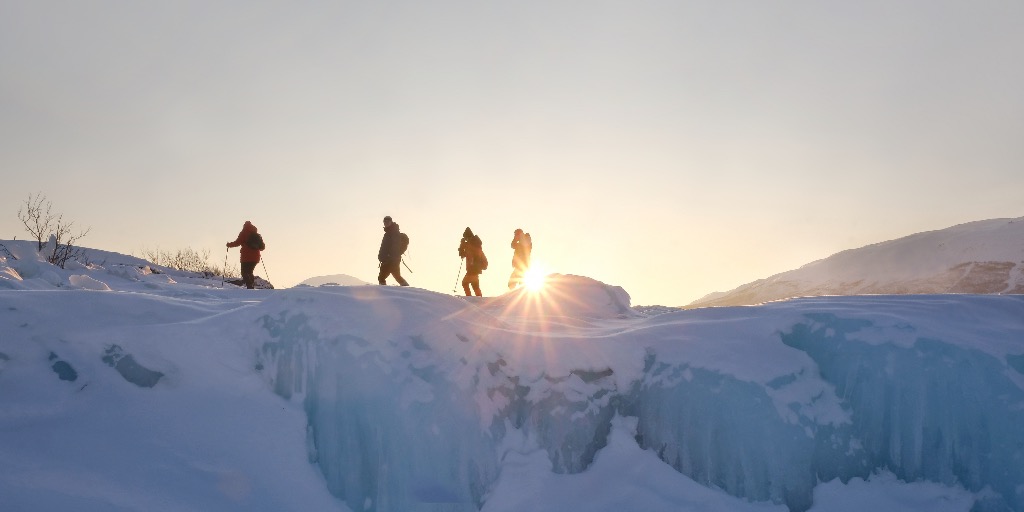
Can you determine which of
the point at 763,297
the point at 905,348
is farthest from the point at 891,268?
the point at 905,348

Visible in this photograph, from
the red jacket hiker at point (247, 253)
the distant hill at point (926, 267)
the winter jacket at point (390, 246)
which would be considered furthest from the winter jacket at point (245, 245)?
the distant hill at point (926, 267)

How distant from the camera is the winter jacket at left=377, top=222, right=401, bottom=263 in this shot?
11.7 metres

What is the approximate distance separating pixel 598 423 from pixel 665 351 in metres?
0.74

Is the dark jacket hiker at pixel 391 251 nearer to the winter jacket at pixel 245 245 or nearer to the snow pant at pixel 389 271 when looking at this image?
the snow pant at pixel 389 271

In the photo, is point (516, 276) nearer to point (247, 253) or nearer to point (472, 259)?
point (472, 259)

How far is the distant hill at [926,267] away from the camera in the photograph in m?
45.3

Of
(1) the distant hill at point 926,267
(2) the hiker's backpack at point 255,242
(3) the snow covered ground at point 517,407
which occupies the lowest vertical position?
(3) the snow covered ground at point 517,407

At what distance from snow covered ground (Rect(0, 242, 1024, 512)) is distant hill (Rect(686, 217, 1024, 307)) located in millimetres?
38093

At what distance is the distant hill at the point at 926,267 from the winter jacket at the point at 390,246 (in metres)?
34.6

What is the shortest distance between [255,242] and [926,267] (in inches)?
2389

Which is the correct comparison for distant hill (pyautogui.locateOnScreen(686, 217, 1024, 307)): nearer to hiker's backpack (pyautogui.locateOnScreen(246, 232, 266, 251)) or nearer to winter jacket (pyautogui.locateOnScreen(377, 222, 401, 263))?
winter jacket (pyautogui.locateOnScreen(377, 222, 401, 263))

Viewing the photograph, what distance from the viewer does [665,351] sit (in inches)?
181

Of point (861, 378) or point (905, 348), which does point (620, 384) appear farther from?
point (905, 348)

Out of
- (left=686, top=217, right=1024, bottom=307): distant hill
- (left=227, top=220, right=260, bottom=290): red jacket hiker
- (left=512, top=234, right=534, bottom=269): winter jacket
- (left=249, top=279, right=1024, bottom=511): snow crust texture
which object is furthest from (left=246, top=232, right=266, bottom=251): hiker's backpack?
(left=686, top=217, right=1024, bottom=307): distant hill
